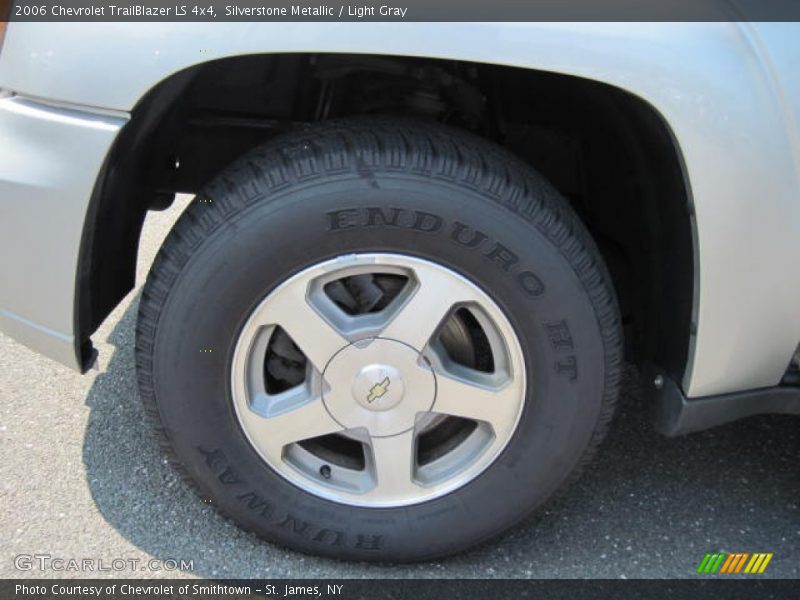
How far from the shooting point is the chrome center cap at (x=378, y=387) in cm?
196

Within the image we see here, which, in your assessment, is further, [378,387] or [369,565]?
[369,565]

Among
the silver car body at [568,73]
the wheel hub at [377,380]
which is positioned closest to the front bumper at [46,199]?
the silver car body at [568,73]

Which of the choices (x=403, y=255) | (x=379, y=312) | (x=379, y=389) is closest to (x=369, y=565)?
(x=379, y=389)

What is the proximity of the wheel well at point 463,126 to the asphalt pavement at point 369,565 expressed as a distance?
437 millimetres

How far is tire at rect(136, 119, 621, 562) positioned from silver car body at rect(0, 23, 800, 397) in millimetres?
233

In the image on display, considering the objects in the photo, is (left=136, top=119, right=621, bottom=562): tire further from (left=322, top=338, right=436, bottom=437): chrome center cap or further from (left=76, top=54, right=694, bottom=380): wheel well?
(left=76, top=54, right=694, bottom=380): wheel well

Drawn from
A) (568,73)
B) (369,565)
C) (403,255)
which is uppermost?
(568,73)

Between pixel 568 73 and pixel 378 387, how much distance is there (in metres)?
0.79

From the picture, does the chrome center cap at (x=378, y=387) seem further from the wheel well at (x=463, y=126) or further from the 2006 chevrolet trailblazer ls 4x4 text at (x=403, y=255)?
the wheel well at (x=463, y=126)

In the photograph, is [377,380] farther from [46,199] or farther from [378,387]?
[46,199]

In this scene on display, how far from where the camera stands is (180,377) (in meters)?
1.96

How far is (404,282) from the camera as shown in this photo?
2029 mm

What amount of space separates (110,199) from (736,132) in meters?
1.36

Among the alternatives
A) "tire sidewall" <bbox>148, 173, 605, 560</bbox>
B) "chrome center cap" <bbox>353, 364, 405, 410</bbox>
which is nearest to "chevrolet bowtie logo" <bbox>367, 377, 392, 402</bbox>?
"chrome center cap" <bbox>353, 364, 405, 410</bbox>
